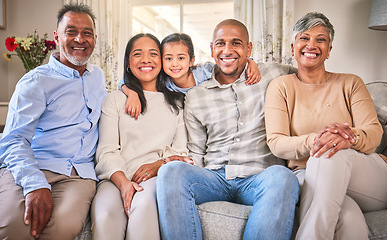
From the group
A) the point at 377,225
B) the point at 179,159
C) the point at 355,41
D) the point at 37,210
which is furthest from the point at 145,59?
the point at 355,41

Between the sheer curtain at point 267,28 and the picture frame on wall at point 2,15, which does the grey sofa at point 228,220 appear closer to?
the sheer curtain at point 267,28

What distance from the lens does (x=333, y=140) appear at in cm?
125

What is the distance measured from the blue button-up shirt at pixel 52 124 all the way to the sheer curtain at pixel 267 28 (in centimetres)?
230

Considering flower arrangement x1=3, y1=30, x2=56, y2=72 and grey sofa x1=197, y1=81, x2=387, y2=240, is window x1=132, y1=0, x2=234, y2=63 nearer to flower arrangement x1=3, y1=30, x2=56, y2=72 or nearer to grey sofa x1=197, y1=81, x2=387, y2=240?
flower arrangement x1=3, y1=30, x2=56, y2=72

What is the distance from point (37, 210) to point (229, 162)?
81 centimetres

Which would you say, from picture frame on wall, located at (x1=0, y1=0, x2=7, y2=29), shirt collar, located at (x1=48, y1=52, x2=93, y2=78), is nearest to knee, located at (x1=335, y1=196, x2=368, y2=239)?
shirt collar, located at (x1=48, y1=52, x2=93, y2=78)

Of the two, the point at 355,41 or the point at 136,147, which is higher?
the point at 355,41

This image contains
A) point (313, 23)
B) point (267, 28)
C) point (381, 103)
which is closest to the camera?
A: point (313, 23)

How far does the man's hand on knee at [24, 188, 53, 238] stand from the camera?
1145mm

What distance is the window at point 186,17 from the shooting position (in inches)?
155

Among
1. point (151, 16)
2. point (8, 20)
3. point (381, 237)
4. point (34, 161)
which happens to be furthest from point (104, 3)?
point (381, 237)

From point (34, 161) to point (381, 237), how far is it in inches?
51.3

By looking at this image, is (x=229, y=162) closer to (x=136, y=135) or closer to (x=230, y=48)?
(x=136, y=135)

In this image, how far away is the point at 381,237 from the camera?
1.16m
